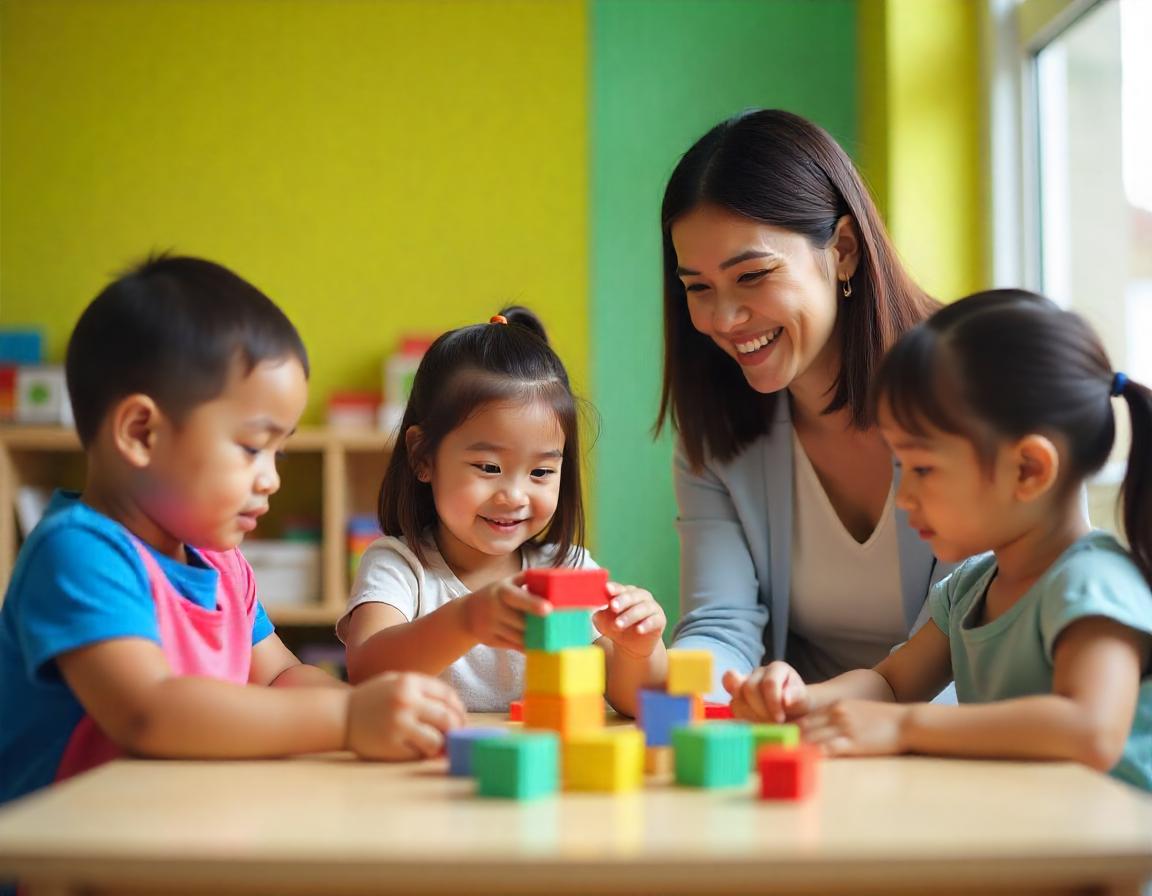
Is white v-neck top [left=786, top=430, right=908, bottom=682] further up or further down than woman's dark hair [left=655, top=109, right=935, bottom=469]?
further down

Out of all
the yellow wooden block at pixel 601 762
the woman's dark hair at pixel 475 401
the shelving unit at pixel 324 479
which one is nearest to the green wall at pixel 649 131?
the shelving unit at pixel 324 479

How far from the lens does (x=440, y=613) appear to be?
4.30 feet

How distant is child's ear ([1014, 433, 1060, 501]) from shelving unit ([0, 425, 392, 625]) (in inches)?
94.4

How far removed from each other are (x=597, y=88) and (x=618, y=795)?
127 inches

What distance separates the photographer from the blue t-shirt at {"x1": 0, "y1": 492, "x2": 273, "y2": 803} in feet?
3.39

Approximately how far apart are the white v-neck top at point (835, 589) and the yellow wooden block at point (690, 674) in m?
0.79

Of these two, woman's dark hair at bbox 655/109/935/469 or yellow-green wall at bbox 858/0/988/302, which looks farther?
yellow-green wall at bbox 858/0/988/302

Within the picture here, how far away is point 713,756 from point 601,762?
0.26 ft

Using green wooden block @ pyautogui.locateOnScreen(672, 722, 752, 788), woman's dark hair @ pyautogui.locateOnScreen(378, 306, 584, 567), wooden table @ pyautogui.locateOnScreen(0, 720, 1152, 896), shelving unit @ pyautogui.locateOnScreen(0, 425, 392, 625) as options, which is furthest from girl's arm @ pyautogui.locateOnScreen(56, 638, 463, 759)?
shelving unit @ pyautogui.locateOnScreen(0, 425, 392, 625)

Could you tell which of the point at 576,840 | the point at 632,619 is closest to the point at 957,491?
the point at 632,619

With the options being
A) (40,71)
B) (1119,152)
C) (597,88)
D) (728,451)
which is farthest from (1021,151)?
(40,71)

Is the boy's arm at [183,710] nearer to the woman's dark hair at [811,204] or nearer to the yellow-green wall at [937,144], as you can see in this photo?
the woman's dark hair at [811,204]

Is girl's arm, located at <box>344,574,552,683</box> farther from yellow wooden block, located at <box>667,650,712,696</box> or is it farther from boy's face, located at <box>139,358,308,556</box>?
boy's face, located at <box>139,358,308,556</box>

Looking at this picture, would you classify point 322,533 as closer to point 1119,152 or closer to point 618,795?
point 1119,152
